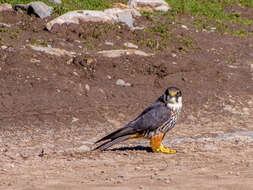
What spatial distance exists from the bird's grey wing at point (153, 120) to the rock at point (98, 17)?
7.92 metres

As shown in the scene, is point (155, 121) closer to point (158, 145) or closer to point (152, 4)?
point (158, 145)

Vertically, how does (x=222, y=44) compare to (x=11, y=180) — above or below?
below

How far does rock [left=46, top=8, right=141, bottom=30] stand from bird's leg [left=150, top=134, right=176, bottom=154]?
7.90 meters

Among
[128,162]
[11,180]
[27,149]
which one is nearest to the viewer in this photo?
[11,180]

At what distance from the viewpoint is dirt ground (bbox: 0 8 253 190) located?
706cm

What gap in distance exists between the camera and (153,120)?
808cm

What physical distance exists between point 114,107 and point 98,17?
547cm

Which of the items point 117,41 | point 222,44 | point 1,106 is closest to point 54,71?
point 1,106

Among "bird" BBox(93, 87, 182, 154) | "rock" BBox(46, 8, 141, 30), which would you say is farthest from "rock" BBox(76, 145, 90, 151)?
"rock" BBox(46, 8, 141, 30)

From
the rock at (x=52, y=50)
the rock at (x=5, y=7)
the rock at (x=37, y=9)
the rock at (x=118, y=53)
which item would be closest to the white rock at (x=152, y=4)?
the rock at (x=37, y=9)

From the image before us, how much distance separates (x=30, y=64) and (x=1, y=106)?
180 centimetres

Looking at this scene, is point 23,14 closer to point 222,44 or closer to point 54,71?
point 54,71

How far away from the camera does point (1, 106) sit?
11047mm

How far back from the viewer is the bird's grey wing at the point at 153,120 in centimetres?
805
